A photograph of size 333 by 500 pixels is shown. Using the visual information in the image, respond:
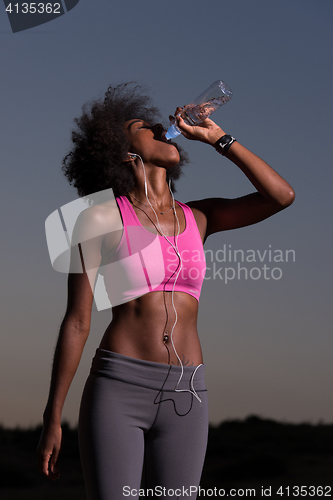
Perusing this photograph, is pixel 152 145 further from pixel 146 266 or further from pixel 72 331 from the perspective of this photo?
pixel 72 331

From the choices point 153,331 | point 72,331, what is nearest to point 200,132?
point 153,331

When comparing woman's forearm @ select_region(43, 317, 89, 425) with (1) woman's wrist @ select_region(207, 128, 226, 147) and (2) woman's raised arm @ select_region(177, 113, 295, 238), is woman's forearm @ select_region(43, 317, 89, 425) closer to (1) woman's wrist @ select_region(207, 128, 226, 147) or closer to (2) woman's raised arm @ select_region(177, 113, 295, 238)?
(2) woman's raised arm @ select_region(177, 113, 295, 238)

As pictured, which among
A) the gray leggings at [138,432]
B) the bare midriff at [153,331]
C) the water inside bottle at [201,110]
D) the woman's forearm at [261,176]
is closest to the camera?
the gray leggings at [138,432]

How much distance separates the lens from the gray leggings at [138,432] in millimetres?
1604

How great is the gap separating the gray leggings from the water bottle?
110 cm

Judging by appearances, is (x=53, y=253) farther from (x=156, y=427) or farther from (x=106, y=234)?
(x=156, y=427)

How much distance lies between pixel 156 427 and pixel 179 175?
1313 millimetres

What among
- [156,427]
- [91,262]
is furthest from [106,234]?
[156,427]

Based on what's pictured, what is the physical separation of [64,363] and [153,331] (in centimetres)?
34

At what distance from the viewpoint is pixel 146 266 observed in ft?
5.85

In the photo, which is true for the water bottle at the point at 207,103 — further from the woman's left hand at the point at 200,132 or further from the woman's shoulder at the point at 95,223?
the woman's shoulder at the point at 95,223

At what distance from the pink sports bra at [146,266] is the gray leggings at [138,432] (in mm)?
255

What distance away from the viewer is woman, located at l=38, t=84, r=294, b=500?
1.64m

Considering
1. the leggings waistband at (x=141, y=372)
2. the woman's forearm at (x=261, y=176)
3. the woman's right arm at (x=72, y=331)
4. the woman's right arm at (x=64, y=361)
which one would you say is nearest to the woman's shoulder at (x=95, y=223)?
the woman's right arm at (x=72, y=331)
